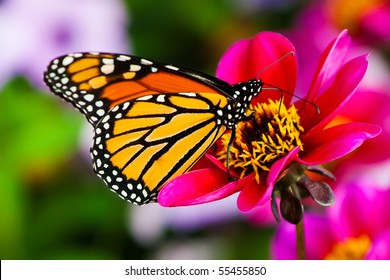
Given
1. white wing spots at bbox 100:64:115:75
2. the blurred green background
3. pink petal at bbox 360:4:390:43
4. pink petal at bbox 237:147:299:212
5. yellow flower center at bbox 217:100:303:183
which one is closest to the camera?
pink petal at bbox 237:147:299:212

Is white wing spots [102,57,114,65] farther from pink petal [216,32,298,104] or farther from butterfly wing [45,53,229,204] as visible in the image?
pink petal [216,32,298,104]

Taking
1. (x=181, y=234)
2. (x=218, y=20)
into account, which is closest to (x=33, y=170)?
(x=181, y=234)

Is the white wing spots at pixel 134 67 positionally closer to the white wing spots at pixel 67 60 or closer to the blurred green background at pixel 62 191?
the white wing spots at pixel 67 60

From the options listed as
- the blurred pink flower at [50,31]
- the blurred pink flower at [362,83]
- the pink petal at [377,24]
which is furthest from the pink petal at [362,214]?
the blurred pink flower at [50,31]

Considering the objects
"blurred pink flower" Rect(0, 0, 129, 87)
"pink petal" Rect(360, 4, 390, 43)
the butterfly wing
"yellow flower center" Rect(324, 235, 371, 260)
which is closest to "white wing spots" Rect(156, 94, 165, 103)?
the butterfly wing

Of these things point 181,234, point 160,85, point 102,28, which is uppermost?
point 160,85

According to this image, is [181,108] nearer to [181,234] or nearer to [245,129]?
[245,129]
